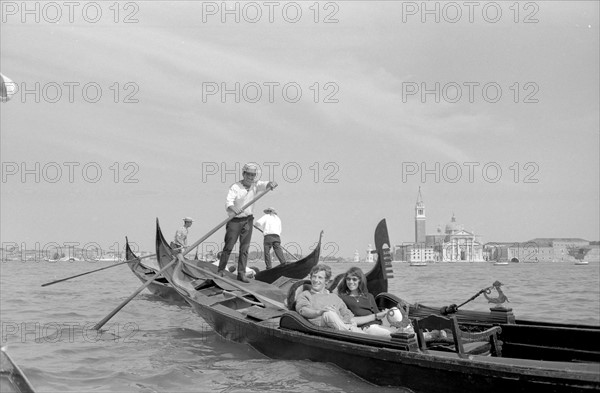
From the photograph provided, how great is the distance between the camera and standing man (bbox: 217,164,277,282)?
5.82 metres

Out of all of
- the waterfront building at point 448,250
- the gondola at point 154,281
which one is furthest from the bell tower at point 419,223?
the gondola at point 154,281

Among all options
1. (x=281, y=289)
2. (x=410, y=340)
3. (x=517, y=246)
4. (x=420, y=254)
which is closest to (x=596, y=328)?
(x=410, y=340)

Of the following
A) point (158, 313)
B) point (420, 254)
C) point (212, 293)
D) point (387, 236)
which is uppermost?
point (387, 236)

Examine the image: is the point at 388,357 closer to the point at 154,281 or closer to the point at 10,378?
the point at 10,378

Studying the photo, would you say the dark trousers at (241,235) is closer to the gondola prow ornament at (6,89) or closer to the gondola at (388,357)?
the gondola at (388,357)

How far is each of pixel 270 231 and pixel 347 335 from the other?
4.61 m

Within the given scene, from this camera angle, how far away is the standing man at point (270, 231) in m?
7.76

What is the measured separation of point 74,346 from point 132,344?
1.50ft

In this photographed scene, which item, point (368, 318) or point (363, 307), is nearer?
point (368, 318)

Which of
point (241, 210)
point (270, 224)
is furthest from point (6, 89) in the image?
point (270, 224)

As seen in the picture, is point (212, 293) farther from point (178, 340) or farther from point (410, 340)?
point (410, 340)

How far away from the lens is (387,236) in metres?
4.16

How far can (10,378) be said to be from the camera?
5.13 ft

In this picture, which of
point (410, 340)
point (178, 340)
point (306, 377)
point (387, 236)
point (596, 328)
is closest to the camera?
point (410, 340)
